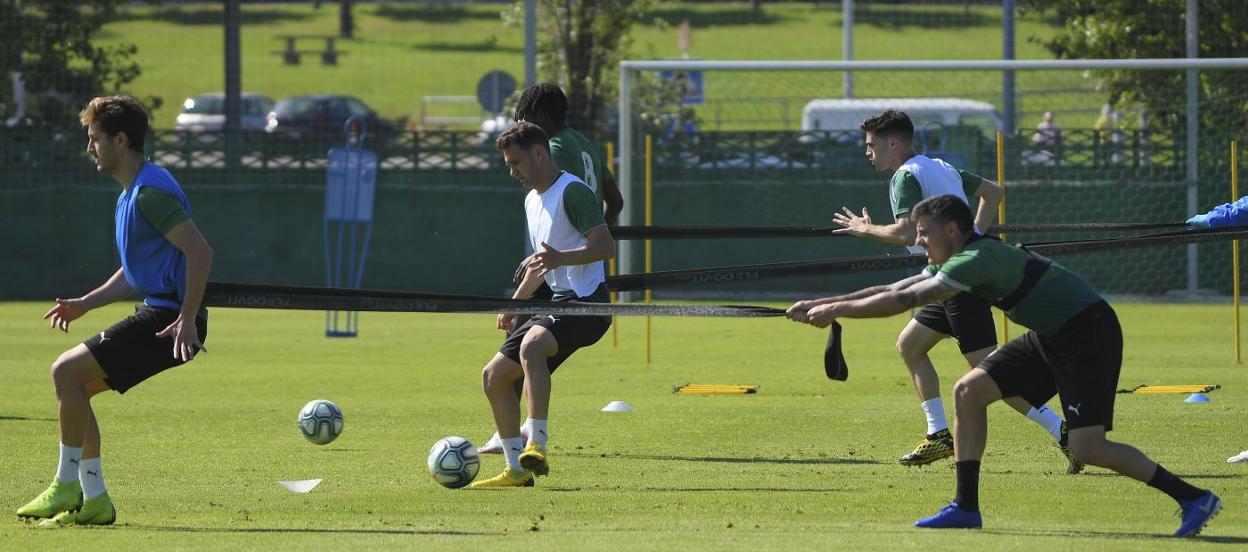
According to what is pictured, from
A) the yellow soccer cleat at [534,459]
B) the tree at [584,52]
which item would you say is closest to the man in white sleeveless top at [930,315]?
the yellow soccer cleat at [534,459]

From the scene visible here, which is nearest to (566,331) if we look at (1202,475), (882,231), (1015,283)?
(882,231)

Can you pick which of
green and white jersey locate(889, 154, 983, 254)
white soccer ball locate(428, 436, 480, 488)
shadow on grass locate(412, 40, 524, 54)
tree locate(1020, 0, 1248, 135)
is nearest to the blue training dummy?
green and white jersey locate(889, 154, 983, 254)

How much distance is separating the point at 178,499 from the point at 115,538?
1.04 metres

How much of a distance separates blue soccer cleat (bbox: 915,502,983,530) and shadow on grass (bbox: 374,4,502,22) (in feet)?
183

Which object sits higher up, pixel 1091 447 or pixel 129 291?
pixel 129 291

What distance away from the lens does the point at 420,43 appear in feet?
200

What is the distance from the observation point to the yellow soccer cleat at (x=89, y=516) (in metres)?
7.12

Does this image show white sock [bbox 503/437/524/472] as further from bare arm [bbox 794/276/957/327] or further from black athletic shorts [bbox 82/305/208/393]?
bare arm [bbox 794/276/957/327]

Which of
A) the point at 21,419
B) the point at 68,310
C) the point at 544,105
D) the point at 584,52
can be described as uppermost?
the point at 584,52

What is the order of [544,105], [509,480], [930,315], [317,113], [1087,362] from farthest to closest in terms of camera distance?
1. [317,113]
2. [930,315]
3. [544,105]
4. [509,480]
5. [1087,362]

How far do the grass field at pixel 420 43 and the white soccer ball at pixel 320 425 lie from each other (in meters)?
31.8

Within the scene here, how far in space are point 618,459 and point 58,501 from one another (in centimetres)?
314

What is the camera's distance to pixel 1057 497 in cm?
773

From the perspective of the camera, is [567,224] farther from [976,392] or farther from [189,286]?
[976,392]
